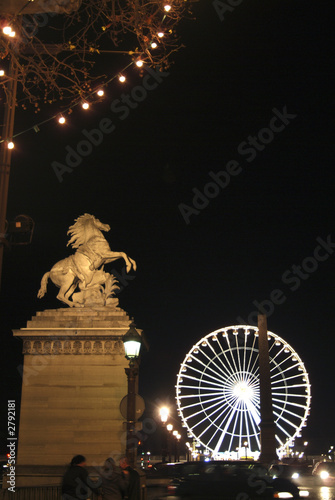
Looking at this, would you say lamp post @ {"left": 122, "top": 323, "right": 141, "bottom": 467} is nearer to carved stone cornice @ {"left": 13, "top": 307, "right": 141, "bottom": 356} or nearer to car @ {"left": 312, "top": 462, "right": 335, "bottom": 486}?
carved stone cornice @ {"left": 13, "top": 307, "right": 141, "bottom": 356}

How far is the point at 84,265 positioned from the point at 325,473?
20.2 m

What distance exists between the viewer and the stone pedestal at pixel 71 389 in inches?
759

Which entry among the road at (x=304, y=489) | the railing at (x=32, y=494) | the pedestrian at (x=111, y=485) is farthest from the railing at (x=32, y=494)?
the pedestrian at (x=111, y=485)

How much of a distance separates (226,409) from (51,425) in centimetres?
2646

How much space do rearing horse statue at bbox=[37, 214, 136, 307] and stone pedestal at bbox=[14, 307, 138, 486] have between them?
3.90 feet

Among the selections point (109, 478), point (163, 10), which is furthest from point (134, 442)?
point (163, 10)

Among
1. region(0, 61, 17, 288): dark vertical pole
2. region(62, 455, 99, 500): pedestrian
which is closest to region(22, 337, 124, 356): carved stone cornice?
region(62, 455, 99, 500): pedestrian

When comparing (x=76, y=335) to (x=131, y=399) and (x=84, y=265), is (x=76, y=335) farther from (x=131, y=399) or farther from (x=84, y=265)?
(x=131, y=399)

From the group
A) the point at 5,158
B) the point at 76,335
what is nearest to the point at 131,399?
the point at 5,158

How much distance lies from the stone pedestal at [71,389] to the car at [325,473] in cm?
1719

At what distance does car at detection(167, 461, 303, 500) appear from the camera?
1495 cm

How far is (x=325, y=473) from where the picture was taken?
34469 millimetres

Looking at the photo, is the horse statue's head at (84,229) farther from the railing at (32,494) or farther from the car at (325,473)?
the car at (325,473)

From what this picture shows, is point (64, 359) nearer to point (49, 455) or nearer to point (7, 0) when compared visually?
point (49, 455)
